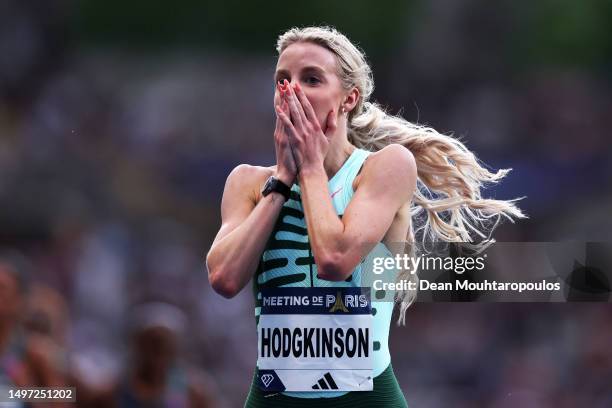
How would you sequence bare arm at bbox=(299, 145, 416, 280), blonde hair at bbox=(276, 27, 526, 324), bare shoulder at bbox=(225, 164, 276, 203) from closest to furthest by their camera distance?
bare arm at bbox=(299, 145, 416, 280) → bare shoulder at bbox=(225, 164, 276, 203) → blonde hair at bbox=(276, 27, 526, 324)

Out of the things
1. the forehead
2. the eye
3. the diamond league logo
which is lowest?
the diamond league logo

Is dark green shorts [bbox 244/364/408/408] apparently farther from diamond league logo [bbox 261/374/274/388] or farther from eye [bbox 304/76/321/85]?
eye [bbox 304/76/321/85]

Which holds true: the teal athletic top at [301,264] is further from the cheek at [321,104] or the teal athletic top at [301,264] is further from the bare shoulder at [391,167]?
the cheek at [321,104]

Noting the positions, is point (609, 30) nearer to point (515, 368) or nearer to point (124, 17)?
point (515, 368)

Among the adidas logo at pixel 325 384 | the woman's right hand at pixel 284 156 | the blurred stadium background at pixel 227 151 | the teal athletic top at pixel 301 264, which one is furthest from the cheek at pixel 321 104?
the blurred stadium background at pixel 227 151

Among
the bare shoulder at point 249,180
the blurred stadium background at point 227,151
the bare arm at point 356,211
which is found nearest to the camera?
the bare arm at point 356,211

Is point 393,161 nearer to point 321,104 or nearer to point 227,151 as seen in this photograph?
point 321,104

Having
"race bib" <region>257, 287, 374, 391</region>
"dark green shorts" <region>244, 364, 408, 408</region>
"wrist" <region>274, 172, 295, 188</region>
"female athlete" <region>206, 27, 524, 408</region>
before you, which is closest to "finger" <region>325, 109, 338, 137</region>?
"female athlete" <region>206, 27, 524, 408</region>

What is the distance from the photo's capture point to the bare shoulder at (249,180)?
3.13 m

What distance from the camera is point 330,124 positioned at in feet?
9.96

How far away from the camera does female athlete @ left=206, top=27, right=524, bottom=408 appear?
280 cm

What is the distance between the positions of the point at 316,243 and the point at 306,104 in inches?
18.9

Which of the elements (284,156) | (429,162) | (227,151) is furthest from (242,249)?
(227,151)

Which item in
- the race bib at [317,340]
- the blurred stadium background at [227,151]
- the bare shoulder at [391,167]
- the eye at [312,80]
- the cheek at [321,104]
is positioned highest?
the blurred stadium background at [227,151]
